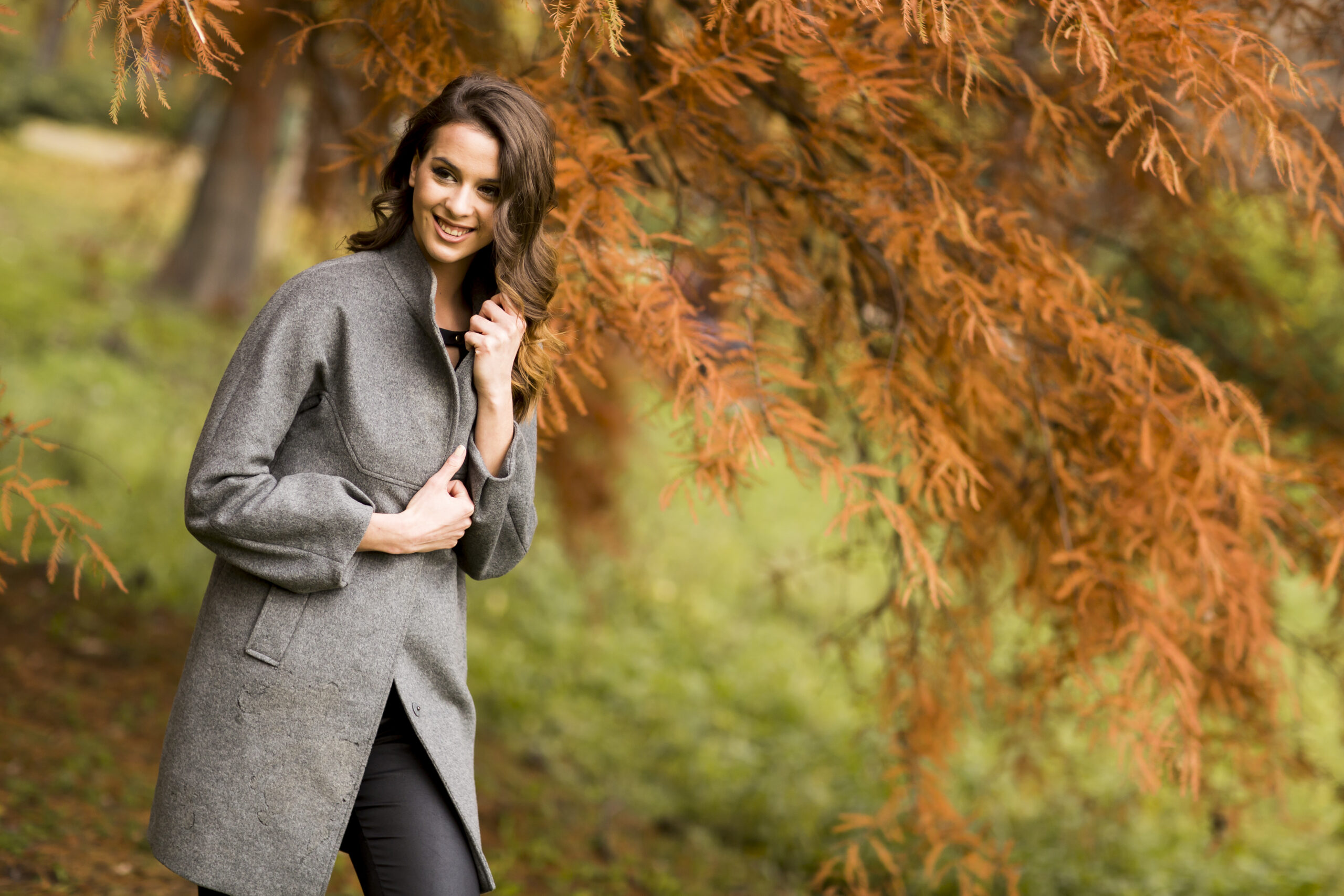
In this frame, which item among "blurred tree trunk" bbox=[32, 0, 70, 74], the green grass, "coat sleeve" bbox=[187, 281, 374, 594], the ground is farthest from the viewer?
"blurred tree trunk" bbox=[32, 0, 70, 74]

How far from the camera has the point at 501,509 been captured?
175cm

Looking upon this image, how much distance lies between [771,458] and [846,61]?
2.59ft

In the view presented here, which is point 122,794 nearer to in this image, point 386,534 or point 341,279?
point 386,534

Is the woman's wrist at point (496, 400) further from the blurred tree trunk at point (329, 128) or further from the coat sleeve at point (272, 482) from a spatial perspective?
the blurred tree trunk at point (329, 128)

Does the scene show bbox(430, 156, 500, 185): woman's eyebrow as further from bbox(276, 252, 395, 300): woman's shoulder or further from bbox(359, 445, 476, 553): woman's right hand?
bbox(359, 445, 476, 553): woman's right hand

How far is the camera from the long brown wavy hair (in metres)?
1.68

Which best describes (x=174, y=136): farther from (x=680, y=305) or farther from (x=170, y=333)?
(x=680, y=305)

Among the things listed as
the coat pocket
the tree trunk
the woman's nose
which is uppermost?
the woman's nose

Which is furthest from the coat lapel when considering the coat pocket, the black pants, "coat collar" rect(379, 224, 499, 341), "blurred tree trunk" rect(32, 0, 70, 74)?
"blurred tree trunk" rect(32, 0, 70, 74)

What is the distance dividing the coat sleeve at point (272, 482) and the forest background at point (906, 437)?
0.42 meters

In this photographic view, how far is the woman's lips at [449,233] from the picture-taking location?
1.70m

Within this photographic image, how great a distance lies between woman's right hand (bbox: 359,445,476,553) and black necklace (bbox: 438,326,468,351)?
0.59 feet

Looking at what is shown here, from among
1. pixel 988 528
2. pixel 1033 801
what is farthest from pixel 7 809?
pixel 1033 801

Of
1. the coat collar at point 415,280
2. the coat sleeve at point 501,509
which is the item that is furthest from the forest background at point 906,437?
the coat collar at point 415,280
